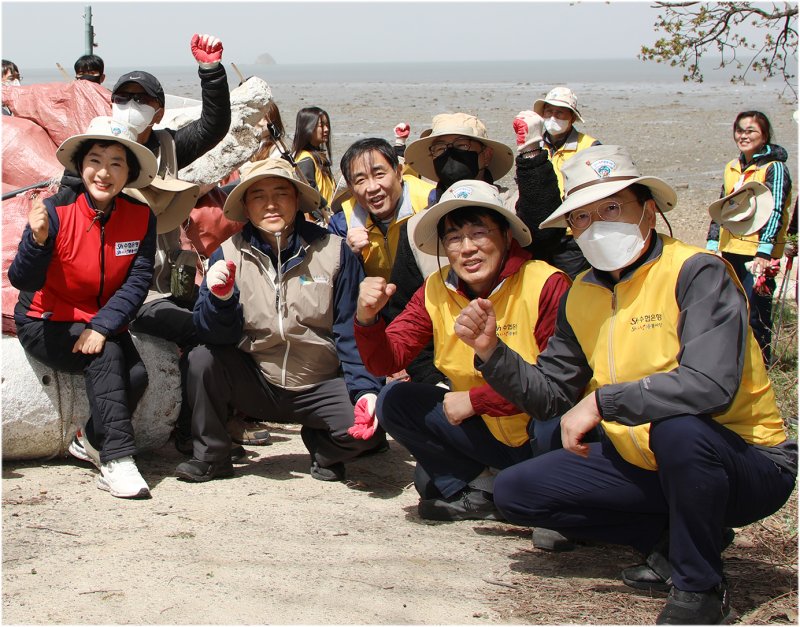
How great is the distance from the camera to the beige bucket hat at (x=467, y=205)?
443 cm

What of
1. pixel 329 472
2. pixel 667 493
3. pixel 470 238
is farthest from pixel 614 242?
pixel 329 472

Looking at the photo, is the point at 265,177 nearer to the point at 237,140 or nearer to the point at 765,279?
the point at 237,140

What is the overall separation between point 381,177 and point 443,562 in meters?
2.13

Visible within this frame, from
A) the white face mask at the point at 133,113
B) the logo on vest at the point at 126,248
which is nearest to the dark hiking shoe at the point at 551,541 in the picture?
the logo on vest at the point at 126,248

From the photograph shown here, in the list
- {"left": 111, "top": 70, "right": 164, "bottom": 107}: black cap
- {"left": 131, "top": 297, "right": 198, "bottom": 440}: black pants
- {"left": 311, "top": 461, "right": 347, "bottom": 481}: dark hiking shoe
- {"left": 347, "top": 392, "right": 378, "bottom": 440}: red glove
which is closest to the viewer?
{"left": 347, "top": 392, "right": 378, "bottom": 440}: red glove

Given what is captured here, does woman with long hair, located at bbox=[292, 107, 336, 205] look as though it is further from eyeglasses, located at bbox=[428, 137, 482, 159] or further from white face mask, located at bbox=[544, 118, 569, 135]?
eyeglasses, located at bbox=[428, 137, 482, 159]

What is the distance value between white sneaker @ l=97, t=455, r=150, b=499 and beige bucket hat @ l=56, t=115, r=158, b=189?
143 cm

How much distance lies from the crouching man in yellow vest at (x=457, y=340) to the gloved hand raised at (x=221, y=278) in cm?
74

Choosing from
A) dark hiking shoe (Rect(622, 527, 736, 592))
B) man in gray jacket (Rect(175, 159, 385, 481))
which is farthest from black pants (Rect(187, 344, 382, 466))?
dark hiking shoe (Rect(622, 527, 736, 592))

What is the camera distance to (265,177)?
522 cm

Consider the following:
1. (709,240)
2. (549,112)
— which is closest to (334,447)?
(549,112)

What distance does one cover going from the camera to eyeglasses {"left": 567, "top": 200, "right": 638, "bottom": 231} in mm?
3914

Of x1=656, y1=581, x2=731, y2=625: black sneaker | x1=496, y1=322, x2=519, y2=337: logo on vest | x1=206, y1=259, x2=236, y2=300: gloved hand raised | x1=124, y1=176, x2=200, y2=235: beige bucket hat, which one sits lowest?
x1=656, y1=581, x2=731, y2=625: black sneaker

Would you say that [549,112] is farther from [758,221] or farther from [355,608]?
[355,608]
